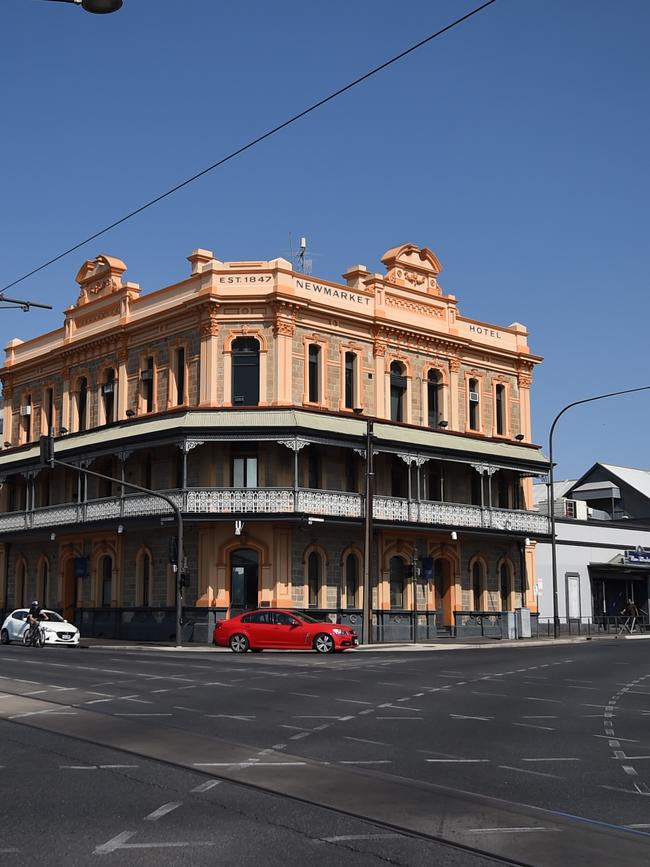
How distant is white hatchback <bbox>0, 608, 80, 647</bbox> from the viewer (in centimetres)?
3662

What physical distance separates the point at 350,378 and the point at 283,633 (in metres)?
13.9

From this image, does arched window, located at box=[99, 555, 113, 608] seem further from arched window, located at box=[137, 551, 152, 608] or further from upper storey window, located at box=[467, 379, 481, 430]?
upper storey window, located at box=[467, 379, 481, 430]

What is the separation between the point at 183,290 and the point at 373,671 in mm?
22962

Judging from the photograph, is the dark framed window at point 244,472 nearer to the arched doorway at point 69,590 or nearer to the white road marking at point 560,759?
the arched doorway at point 69,590

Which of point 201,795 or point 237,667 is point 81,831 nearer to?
point 201,795

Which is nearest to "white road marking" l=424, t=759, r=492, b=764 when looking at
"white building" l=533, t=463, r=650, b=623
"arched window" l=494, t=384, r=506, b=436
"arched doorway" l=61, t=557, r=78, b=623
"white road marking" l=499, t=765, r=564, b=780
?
"white road marking" l=499, t=765, r=564, b=780

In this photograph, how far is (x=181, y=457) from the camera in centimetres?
4225

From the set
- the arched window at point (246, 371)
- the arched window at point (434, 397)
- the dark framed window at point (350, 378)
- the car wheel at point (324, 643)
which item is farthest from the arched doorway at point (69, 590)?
the car wheel at point (324, 643)

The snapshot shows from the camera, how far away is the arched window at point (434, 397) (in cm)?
4644

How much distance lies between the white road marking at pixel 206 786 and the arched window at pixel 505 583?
39.2 m

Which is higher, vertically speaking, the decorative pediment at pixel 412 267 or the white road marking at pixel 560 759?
the decorative pediment at pixel 412 267

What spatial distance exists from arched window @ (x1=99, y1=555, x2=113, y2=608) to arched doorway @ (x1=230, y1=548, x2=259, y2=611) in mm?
7025

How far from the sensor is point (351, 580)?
42250 millimetres

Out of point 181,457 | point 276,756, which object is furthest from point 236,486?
point 276,756
